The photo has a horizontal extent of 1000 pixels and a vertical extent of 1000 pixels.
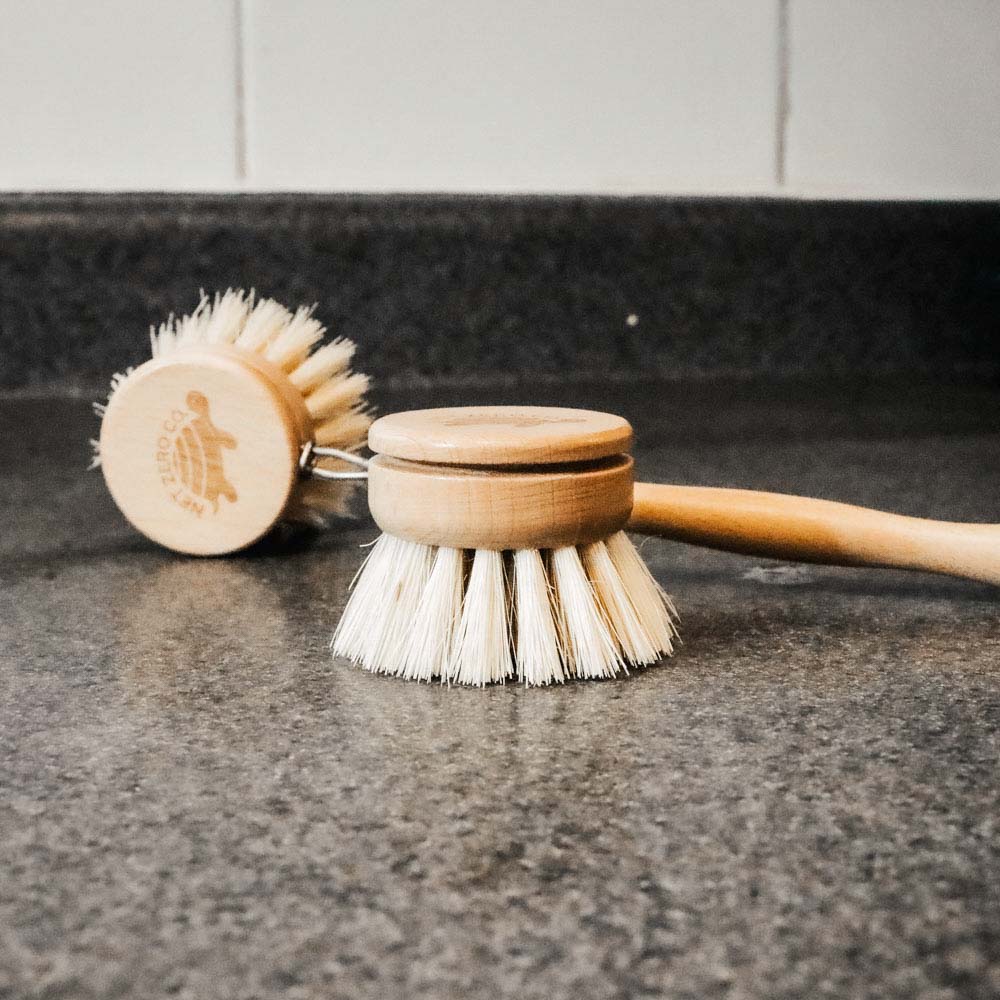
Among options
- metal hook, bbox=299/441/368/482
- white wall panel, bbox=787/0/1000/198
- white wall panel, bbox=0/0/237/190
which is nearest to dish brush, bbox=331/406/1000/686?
metal hook, bbox=299/441/368/482

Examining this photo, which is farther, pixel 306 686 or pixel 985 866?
pixel 306 686

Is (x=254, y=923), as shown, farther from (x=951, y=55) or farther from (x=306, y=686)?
(x=951, y=55)

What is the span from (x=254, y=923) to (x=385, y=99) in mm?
930

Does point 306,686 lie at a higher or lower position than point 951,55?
lower

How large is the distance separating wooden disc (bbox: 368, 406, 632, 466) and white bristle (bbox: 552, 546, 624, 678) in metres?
0.05

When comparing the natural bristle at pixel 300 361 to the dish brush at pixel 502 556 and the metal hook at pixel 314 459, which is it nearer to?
the metal hook at pixel 314 459

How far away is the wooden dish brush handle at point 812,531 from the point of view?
0.48m

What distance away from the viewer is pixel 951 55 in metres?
1.15

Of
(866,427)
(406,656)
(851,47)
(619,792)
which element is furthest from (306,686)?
(851,47)

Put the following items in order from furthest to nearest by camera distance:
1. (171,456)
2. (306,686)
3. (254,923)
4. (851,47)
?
(851,47), (171,456), (306,686), (254,923)

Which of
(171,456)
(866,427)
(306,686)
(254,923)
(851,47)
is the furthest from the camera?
(851,47)

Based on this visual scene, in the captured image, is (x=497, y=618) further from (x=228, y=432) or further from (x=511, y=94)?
(x=511, y=94)

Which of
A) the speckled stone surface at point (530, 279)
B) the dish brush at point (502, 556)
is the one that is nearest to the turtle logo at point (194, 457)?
the dish brush at point (502, 556)

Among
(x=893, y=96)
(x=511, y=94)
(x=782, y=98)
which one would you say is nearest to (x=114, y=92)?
(x=511, y=94)
